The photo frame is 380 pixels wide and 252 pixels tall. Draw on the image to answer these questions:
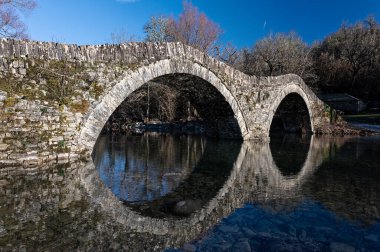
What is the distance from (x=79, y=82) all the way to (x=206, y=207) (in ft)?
21.6

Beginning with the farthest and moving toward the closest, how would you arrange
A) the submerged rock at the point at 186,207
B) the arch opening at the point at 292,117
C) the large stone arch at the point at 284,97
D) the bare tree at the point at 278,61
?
the bare tree at the point at 278,61
the arch opening at the point at 292,117
the large stone arch at the point at 284,97
the submerged rock at the point at 186,207

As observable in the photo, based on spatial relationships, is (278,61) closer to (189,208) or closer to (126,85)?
(126,85)

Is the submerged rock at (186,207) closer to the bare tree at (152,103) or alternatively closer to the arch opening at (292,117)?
the arch opening at (292,117)

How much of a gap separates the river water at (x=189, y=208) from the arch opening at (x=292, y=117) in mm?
16356

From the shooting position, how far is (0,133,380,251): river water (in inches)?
181

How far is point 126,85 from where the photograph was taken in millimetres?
11578

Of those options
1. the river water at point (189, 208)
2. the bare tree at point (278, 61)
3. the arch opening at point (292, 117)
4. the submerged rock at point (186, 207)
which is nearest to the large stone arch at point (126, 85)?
the river water at point (189, 208)

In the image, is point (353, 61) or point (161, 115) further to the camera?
point (353, 61)

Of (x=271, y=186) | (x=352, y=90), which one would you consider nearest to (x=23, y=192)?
(x=271, y=186)

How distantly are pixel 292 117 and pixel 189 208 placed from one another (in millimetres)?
25325

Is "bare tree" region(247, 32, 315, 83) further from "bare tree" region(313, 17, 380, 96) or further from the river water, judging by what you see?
the river water

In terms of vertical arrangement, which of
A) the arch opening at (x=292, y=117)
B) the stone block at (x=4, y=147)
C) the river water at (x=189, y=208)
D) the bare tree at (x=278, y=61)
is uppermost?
the bare tree at (x=278, y=61)

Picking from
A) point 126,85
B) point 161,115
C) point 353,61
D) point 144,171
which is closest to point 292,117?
point 161,115

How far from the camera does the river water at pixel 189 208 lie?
461cm
